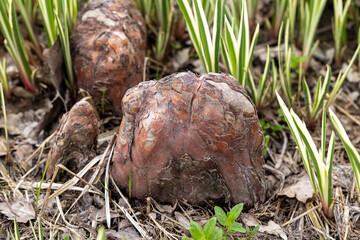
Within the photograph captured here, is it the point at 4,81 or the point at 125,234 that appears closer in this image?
the point at 125,234

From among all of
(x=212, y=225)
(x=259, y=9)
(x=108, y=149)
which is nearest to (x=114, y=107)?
(x=108, y=149)

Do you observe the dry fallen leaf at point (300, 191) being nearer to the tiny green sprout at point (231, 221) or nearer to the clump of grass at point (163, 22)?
the tiny green sprout at point (231, 221)

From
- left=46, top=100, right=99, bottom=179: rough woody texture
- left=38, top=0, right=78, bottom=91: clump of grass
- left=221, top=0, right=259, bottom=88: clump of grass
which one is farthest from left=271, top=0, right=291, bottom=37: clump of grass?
left=46, top=100, right=99, bottom=179: rough woody texture

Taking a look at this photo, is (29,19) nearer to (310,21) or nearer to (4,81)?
(4,81)

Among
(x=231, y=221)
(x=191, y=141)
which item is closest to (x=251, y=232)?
(x=231, y=221)

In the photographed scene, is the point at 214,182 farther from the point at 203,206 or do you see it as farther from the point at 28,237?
the point at 28,237

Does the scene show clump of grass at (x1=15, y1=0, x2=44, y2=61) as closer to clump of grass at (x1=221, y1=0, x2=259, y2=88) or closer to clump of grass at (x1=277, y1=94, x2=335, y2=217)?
clump of grass at (x1=221, y1=0, x2=259, y2=88)
